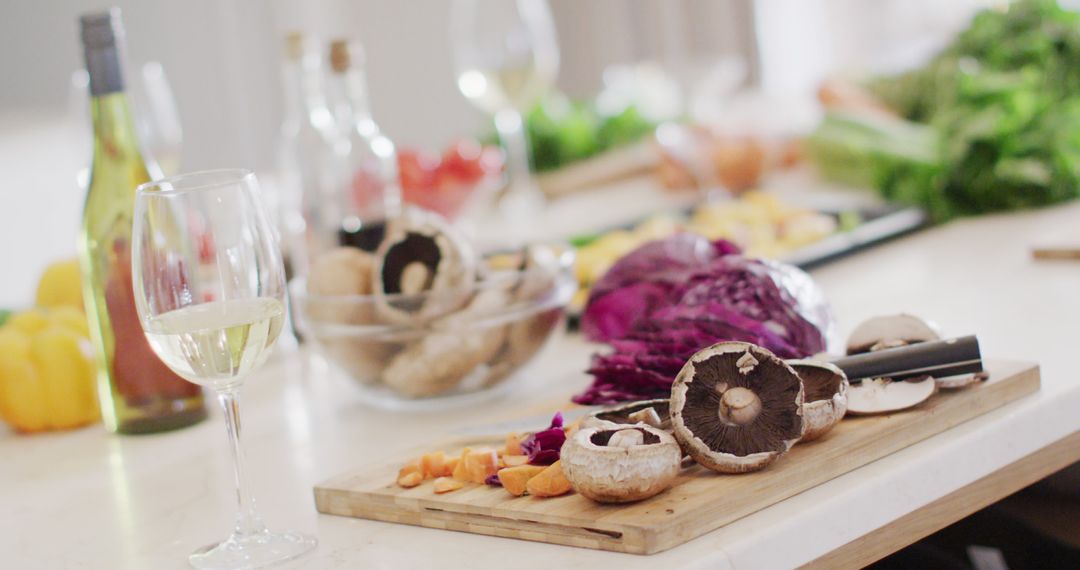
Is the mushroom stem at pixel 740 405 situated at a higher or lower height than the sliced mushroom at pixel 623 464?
higher

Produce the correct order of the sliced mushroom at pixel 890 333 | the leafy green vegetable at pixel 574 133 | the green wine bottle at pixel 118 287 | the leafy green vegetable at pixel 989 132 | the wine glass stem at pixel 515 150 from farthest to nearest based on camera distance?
the leafy green vegetable at pixel 574 133 < the wine glass stem at pixel 515 150 < the leafy green vegetable at pixel 989 132 < the green wine bottle at pixel 118 287 < the sliced mushroom at pixel 890 333

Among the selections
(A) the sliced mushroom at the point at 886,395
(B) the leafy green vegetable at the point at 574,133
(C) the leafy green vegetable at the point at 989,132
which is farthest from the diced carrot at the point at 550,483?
(B) the leafy green vegetable at the point at 574,133

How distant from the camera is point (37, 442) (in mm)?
1306

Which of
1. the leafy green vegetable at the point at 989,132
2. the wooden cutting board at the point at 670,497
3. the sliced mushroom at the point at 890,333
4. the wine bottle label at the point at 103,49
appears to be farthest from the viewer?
the leafy green vegetable at the point at 989,132

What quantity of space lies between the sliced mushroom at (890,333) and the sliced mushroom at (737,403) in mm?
186

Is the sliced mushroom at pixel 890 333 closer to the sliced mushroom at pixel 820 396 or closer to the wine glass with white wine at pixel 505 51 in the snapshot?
the sliced mushroom at pixel 820 396

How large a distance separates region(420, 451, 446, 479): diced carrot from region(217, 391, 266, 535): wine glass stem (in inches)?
4.9

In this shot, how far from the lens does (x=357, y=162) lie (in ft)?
5.26

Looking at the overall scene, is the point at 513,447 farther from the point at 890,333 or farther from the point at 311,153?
the point at 311,153

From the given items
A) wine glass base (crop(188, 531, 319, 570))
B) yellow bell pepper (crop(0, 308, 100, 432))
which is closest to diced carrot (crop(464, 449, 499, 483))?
wine glass base (crop(188, 531, 319, 570))

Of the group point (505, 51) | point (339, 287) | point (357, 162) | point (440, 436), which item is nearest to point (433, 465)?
point (440, 436)

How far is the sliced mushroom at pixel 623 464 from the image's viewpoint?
748 millimetres

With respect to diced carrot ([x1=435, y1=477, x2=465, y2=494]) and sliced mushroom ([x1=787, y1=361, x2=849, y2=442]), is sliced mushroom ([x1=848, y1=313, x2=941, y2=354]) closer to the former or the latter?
sliced mushroom ([x1=787, y1=361, x2=849, y2=442])

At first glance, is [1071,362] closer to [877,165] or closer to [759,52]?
[877,165]
